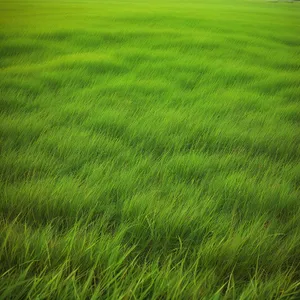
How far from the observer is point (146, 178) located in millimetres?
1857

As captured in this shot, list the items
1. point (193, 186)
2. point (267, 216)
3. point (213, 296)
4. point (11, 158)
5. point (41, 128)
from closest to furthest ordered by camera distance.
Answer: point (213, 296) → point (267, 216) → point (193, 186) → point (11, 158) → point (41, 128)

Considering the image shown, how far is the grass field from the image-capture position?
1.05 m

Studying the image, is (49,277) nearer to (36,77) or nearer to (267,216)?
(267,216)

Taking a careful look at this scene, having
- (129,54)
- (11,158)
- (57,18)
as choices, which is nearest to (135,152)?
(11,158)

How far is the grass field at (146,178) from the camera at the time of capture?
1052mm

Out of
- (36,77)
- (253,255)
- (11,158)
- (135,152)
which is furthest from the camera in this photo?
(36,77)

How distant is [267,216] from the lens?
154 cm

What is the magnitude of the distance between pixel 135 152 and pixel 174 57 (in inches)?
155

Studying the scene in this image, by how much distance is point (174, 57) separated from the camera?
5.73 meters

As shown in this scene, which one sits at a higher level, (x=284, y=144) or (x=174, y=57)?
(x=174, y=57)

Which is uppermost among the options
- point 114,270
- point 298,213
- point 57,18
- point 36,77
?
point 57,18

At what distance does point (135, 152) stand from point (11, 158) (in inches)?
33.8

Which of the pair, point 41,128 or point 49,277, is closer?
point 49,277

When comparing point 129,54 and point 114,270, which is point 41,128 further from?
point 129,54
